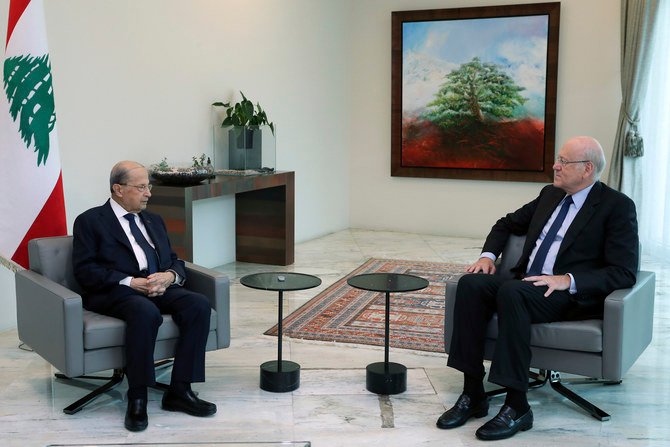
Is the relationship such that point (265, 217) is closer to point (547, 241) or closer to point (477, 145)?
point (477, 145)

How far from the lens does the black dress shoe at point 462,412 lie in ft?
12.7

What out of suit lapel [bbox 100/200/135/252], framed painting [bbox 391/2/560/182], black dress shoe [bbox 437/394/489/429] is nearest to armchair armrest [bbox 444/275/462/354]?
black dress shoe [bbox 437/394/489/429]

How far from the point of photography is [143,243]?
4.29 meters

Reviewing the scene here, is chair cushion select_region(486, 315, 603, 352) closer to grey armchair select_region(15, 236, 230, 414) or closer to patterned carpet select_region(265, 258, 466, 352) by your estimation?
patterned carpet select_region(265, 258, 466, 352)

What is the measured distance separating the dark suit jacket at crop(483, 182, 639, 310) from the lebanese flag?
2.91m

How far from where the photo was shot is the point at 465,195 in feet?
32.8

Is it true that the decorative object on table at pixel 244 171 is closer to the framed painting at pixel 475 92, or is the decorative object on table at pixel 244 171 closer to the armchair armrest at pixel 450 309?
the framed painting at pixel 475 92

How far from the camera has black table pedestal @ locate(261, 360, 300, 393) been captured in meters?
4.31

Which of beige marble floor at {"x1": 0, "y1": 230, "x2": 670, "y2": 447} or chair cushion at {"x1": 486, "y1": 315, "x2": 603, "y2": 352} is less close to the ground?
chair cushion at {"x1": 486, "y1": 315, "x2": 603, "y2": 352}

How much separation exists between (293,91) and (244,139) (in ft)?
5.54

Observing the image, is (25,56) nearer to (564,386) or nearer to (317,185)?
(564,386)

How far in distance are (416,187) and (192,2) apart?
4.14 m

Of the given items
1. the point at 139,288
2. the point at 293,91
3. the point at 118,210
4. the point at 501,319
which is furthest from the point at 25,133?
the point at 293,91

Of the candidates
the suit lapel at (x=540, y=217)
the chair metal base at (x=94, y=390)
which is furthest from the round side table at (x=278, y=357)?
the suit lapel at (x=540, y=217)
